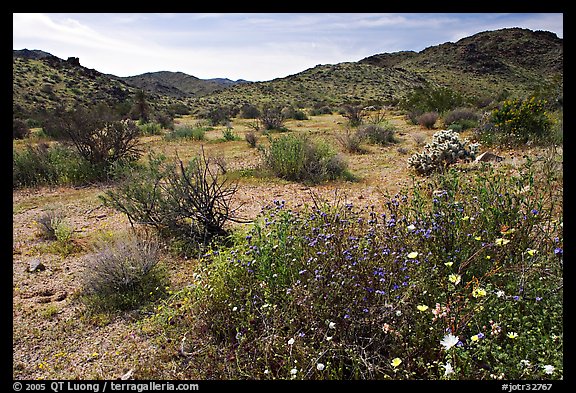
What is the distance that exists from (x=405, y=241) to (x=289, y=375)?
4.57 feet

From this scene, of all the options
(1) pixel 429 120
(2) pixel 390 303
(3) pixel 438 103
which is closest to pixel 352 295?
(2) pixel 390 303

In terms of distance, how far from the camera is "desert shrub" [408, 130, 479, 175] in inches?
327

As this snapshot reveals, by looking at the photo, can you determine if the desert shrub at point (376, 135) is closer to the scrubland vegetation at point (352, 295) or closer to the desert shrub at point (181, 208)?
the desert shrub at point (181, 208)

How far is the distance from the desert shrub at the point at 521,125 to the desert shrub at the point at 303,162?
447cm

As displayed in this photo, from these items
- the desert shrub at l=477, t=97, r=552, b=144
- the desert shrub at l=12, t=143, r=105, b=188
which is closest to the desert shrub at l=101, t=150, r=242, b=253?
the desert shrub at l=12, t=143, r=105, b=188

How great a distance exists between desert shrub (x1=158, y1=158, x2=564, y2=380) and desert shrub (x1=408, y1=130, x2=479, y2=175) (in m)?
4.83

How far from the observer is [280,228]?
352cm

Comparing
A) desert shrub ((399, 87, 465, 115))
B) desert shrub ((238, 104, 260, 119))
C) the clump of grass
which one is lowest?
the clump of grass

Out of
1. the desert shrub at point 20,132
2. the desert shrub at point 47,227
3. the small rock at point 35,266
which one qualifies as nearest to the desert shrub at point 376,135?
the desert shrub at point 47,227

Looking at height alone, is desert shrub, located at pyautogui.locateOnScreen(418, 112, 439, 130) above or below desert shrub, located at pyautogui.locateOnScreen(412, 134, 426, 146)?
above

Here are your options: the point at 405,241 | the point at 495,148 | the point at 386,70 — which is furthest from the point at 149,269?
the point at 386,70

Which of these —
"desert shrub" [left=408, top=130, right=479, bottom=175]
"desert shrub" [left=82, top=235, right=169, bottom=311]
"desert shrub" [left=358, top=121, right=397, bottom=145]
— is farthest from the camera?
"desert shrub" [left=358, top=121, right=397, bottom=145]

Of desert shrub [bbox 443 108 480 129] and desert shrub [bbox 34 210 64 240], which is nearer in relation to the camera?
desert shrub [bbox 34 210 64 240]

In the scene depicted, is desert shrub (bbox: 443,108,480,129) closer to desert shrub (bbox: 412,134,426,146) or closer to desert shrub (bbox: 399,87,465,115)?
desert shrub (bbox: 399,87,465,115)
